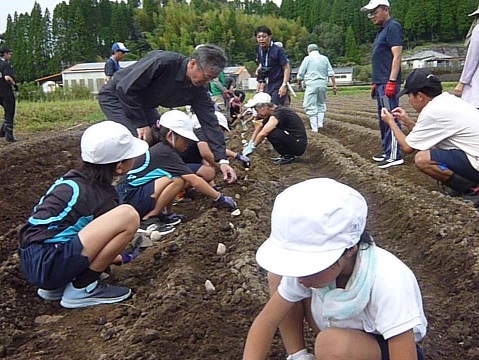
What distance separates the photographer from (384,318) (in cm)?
186

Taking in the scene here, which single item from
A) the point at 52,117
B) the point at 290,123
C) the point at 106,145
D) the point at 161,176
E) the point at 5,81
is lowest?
the point at 52,117

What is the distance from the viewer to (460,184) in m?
4.84

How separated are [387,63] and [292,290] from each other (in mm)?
5287

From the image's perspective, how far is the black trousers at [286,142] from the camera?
7438 millimetres

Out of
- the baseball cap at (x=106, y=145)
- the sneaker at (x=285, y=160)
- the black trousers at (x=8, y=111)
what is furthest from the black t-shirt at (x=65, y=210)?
the black trousers at (x=8, y=111)

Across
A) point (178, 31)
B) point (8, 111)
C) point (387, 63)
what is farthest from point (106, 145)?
point (178, 31)

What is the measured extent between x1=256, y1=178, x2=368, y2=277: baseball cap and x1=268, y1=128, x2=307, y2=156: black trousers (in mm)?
5634

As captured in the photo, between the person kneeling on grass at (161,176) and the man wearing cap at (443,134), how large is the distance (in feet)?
5.64

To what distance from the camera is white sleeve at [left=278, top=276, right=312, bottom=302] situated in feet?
7.02

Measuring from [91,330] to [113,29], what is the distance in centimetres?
7313

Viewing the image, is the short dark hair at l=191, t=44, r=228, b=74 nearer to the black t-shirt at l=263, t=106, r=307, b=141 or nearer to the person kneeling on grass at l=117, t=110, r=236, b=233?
the person kneeling on grass at l=117, t=110, r=236, b=233

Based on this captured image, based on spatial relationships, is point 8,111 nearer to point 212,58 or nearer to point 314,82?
point 314,82

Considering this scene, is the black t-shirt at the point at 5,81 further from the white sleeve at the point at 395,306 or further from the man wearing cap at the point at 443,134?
the white sleeve at the point at 395,306

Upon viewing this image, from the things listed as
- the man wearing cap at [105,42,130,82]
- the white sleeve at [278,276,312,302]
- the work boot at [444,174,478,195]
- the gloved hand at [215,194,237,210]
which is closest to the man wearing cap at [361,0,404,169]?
the work boot at [444,174,478,195]
